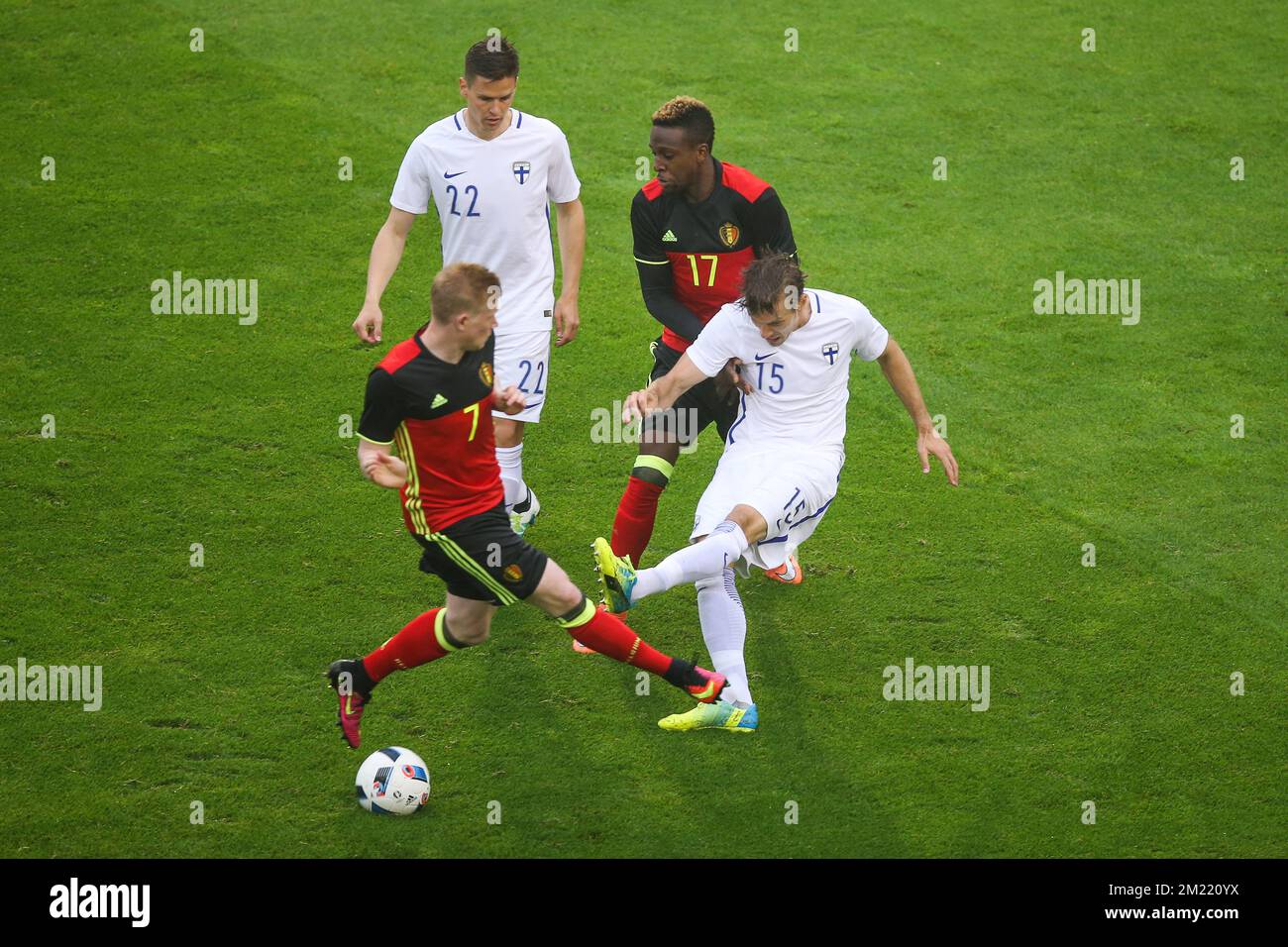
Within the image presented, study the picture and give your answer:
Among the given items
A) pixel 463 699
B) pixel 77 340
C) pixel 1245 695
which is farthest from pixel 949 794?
pixel 77 340

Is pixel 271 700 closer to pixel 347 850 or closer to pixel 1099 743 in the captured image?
pixel 347 850

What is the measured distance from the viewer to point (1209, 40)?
42.2ft

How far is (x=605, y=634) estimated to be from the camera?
5.75 metres

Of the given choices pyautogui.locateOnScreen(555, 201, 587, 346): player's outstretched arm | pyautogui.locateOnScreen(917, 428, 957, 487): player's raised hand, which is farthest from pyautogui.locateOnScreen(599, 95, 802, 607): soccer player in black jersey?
pyautogui.locateOnScreen(917, 428, 957, 487): player's raised hand

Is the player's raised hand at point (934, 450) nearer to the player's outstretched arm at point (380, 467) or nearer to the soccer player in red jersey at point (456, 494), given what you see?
the soccer player in red jersey at point (456, 494)

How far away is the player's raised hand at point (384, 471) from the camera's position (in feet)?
16.8

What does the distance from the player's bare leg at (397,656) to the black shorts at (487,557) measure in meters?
0.28

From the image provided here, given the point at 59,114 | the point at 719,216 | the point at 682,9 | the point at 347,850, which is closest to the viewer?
the point at 347,850

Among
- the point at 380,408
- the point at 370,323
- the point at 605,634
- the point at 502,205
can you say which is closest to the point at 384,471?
the point at 380,408

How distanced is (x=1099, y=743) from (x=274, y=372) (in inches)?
210

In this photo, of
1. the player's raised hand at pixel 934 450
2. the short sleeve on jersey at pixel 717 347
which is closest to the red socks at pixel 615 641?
the short sleeve on jersey at pixel 717 347

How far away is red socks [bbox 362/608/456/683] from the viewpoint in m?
5.91

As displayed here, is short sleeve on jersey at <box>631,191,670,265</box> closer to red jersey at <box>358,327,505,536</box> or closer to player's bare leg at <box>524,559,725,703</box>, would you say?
red jersey at <box>358,327,505,536</box>

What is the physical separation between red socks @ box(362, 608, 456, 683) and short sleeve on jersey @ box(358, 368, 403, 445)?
3.04ft
